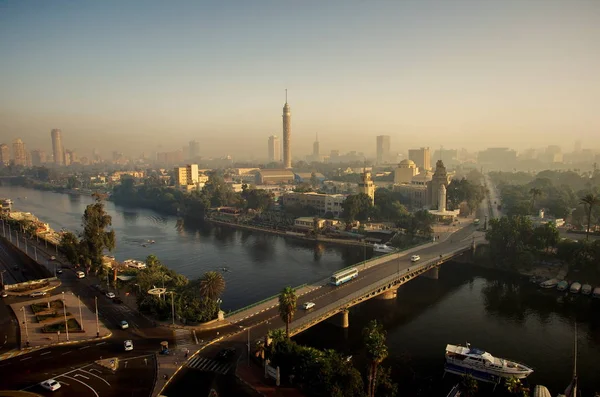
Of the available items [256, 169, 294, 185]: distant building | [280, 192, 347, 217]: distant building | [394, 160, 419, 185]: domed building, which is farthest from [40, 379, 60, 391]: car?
[256, 169, 294, 185]: distant building

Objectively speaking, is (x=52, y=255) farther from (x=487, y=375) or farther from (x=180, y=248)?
(x=487, y=375)

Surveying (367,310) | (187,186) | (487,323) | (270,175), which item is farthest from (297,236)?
(270,175)

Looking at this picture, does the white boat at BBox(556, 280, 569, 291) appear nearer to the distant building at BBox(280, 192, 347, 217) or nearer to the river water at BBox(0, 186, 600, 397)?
the river water at BBox(0, 186, 600, 397)

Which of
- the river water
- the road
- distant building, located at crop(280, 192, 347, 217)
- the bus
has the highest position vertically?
distant building, located at crop(280, 192, 347, 217)

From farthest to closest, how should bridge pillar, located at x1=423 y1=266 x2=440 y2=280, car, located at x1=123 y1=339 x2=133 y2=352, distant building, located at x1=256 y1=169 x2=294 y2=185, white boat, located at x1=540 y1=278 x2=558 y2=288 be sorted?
distant building, located at x1=256 y1=169 x2=294 y2=185
bridge pillar, located at x1=423 y1=266 x2=440 y2=280
white boat, located at x1=540 y1=278 x2=558 y2=288
car, located at x1=123 y1=339 x2=133 y2=352

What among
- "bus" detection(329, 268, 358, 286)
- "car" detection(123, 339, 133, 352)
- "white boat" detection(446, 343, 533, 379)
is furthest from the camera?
"bus" detection(329, 268, 358, 286)

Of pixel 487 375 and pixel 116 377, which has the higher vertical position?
pixel 116 377

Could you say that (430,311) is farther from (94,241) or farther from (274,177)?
(274,177)

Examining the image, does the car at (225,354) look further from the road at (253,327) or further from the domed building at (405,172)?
the domed building at (405,172)
